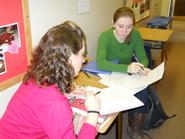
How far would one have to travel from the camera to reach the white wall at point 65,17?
155cm

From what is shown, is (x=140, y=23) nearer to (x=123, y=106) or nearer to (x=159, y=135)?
(x=159, y=135)

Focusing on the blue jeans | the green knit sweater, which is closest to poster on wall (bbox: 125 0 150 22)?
the green knit sweater

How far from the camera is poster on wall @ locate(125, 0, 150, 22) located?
342 cm

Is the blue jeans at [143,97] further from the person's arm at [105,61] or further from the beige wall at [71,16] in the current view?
the beige wall at [71,16]

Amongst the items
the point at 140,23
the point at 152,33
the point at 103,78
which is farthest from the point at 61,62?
the point at 140,23

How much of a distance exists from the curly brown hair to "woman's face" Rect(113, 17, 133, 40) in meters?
0.92

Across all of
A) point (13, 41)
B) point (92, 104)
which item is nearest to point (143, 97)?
point (92, 104)

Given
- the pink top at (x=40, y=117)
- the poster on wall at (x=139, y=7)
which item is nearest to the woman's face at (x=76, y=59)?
the pink top at (x=40, y=117)

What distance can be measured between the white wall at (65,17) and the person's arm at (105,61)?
361 mm

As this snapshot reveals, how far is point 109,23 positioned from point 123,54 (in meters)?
0.95

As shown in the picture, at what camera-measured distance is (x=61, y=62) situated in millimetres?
952

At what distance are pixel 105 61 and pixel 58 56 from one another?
84 centimetres

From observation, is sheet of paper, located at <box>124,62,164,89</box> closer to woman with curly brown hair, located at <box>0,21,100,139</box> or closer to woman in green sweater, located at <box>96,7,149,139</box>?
woman in green sweater, located at <box>96,7,149,139</box>

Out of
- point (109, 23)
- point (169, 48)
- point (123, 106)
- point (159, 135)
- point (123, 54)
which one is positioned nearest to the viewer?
point (123, 106)
